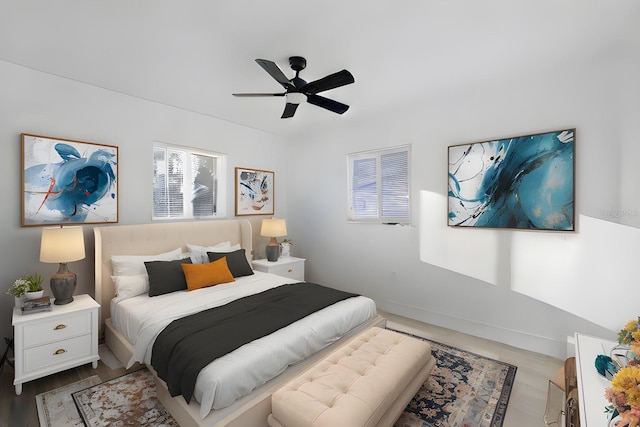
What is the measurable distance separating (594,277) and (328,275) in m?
3.15

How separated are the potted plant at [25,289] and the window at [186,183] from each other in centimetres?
127

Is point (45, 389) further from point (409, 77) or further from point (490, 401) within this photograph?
point (409, 77)

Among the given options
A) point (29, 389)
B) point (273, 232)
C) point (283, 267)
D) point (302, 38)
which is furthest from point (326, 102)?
point (29, 389)

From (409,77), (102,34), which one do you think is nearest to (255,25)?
(102,34)

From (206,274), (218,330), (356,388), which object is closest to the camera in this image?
(356,388)

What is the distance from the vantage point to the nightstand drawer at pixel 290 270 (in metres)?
4.13

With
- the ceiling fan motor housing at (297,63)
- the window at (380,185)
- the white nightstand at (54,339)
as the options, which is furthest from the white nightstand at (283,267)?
the ceiling fan motor housing at (297,63)

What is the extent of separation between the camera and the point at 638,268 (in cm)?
236

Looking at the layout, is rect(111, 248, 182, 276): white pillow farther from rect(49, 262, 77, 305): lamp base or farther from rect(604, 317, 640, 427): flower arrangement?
rect(604, 317, 640, 427): flower arrangement

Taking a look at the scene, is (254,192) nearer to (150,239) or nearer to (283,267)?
(283,267)

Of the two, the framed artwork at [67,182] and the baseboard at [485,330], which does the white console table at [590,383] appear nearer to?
the baseboard at [485,330]

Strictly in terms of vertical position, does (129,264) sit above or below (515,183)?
below

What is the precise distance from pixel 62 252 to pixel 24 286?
0.37 meters

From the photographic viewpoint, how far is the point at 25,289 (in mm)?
2350
